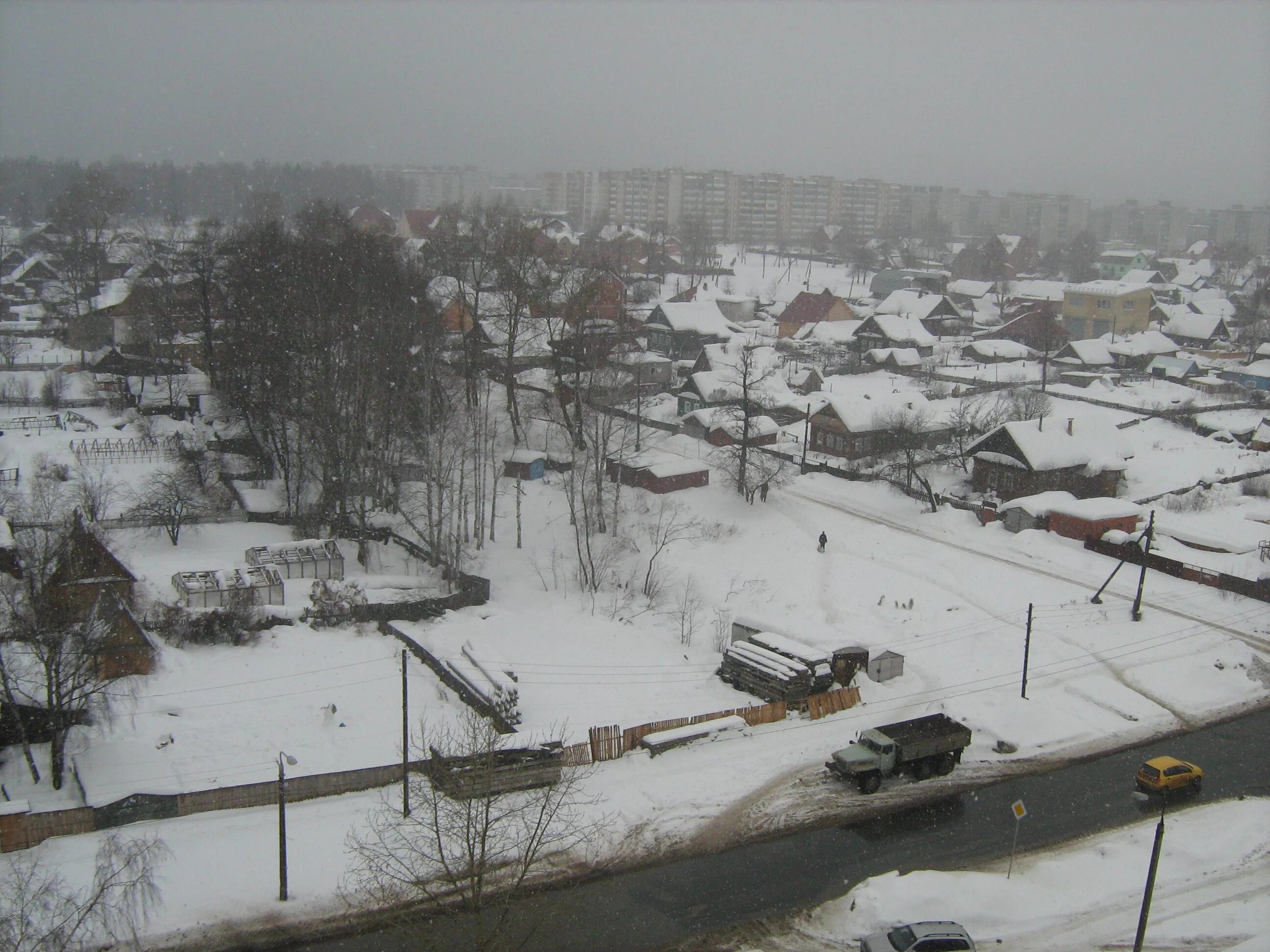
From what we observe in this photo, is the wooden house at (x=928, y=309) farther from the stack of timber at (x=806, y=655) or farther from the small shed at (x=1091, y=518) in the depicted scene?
the stack of timber at (x=806, y=655)

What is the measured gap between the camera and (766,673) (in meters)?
20.1

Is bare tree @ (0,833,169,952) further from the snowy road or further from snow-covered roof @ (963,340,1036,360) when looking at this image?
snow-covered roof @ (963,340,1036,360)

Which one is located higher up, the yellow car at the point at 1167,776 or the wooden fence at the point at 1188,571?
the wooden fence at the point at 1188,571

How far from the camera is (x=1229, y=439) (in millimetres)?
40688

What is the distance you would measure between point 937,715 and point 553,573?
11.4 meters

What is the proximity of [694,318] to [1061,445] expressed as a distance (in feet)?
87.2

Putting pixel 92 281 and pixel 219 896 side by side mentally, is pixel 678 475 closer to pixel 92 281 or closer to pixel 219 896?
pixel 219 896

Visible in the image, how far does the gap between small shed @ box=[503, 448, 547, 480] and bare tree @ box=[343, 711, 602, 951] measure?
17009 mm

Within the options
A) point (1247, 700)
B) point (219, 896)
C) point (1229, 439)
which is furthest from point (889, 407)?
point (219, 896)

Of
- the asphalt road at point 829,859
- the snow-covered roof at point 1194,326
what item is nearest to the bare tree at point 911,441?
the asphalt road at point 829,859

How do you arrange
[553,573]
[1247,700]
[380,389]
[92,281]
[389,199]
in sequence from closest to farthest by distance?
[1247,700] → [553,573] → [380,389] → [92,281] → [389,199]

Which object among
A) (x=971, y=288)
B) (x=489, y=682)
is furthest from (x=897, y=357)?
(x=489, y=682)

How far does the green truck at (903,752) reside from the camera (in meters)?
16.6

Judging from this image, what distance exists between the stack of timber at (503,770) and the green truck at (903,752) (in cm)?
456
